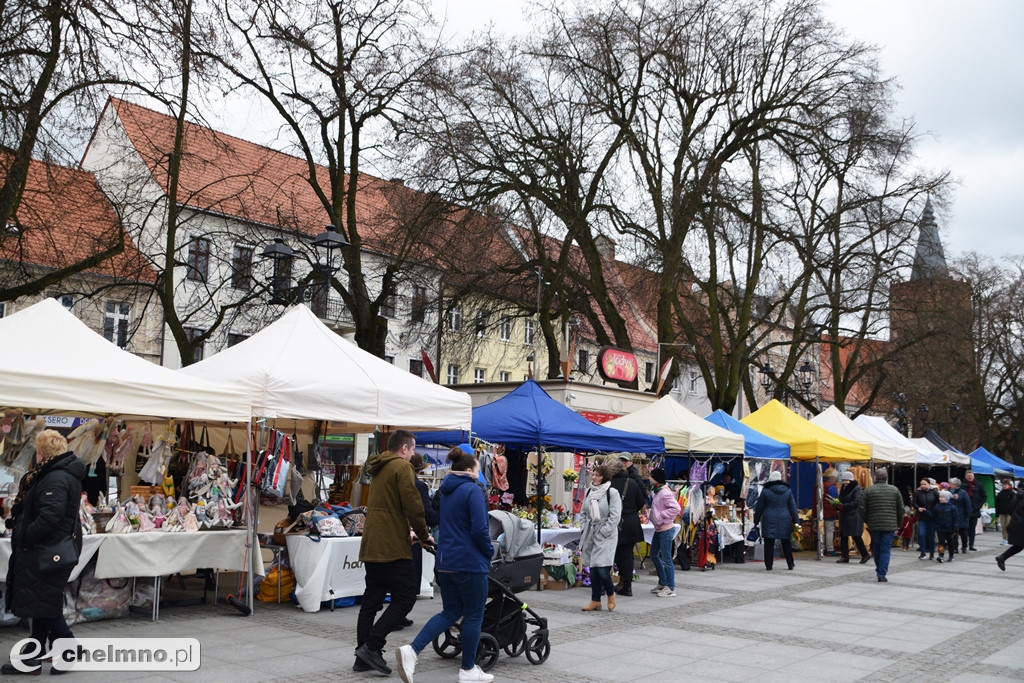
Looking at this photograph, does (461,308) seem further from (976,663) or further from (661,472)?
(976,663)

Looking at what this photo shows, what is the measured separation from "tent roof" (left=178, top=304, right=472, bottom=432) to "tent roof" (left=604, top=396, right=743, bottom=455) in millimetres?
5071

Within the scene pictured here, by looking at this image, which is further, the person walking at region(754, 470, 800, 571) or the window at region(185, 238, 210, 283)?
the person walking at region(754, 470, 800, 571)

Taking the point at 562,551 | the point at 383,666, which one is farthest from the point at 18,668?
the point at 562,551

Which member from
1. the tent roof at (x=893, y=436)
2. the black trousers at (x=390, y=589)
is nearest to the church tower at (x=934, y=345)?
the tent roof at (x=893, y=436)

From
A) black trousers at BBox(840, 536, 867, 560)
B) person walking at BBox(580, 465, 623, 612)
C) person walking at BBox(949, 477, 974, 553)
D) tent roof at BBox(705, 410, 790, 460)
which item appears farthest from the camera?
person walking at BBox(949, 477, 974, 553)

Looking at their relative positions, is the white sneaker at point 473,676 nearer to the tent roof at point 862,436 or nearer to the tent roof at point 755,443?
the tent roof at point 755,443

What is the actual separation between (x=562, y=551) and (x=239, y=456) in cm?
498

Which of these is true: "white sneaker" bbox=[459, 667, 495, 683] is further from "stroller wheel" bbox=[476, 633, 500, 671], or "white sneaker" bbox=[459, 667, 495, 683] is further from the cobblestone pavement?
"stroller wheel" bbox=[476, 633, 500, 671]

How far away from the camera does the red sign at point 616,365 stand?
76.3 feet

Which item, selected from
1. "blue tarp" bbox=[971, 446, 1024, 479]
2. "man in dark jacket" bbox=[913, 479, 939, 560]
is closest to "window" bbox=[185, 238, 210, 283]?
"man in dark jacket" bbox=[913, 479, 939, 560]

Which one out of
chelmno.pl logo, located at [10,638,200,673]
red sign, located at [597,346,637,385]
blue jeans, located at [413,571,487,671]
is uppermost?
red sign, located at [597,346,637,385]

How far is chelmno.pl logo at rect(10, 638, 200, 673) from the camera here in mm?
6832

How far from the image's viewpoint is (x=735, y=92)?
24203 mm

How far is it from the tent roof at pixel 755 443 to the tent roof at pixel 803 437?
84cm
